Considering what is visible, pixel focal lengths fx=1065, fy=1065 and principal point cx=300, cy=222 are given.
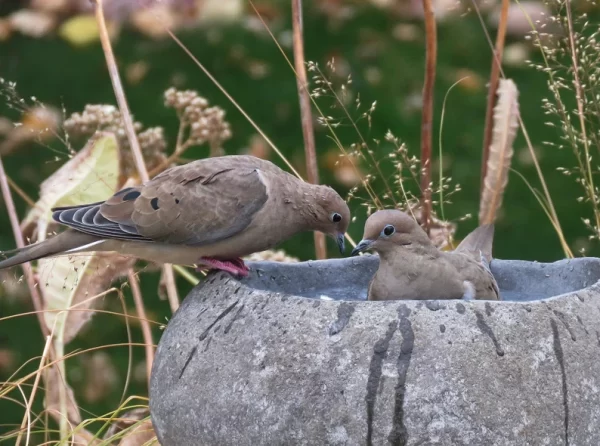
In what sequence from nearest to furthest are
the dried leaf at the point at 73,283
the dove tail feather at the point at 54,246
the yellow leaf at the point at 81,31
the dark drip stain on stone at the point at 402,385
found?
the dark drip stain on stone at the point at 402,385
the dove tail feather at the point at 54,246
the dried leaf at the point at 73,283
the yellow leaf at the point at 81,31

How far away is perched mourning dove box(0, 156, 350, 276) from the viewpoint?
9.99ft

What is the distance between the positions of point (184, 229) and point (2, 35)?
17.2 feet

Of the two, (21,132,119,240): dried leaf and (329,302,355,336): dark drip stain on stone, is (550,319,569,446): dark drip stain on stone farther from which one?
(21,132,119,240): dried leaf

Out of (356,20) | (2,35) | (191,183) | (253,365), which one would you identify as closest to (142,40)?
(2,35)

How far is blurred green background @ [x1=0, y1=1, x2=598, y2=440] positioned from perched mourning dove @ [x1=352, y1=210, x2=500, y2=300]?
2.78 m

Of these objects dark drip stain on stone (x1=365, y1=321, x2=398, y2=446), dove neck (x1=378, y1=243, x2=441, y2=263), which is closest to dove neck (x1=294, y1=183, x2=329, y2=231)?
dove neck (x1=378, y1=243, x2=441, y2=263)

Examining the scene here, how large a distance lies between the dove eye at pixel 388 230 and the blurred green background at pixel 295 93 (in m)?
2.79

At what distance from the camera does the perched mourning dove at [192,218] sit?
9.99ft

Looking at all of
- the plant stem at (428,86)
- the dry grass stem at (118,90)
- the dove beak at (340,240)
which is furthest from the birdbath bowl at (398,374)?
the dry grass stem at (118,90)

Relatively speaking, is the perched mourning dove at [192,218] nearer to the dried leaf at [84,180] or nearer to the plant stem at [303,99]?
the plant stem at [303,99]

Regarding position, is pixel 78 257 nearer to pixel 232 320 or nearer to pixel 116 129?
pixel 116 129

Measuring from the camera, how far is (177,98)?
13.4 ft

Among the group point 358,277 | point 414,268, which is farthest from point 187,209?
point 414,268

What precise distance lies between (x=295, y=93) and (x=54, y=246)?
400cm
